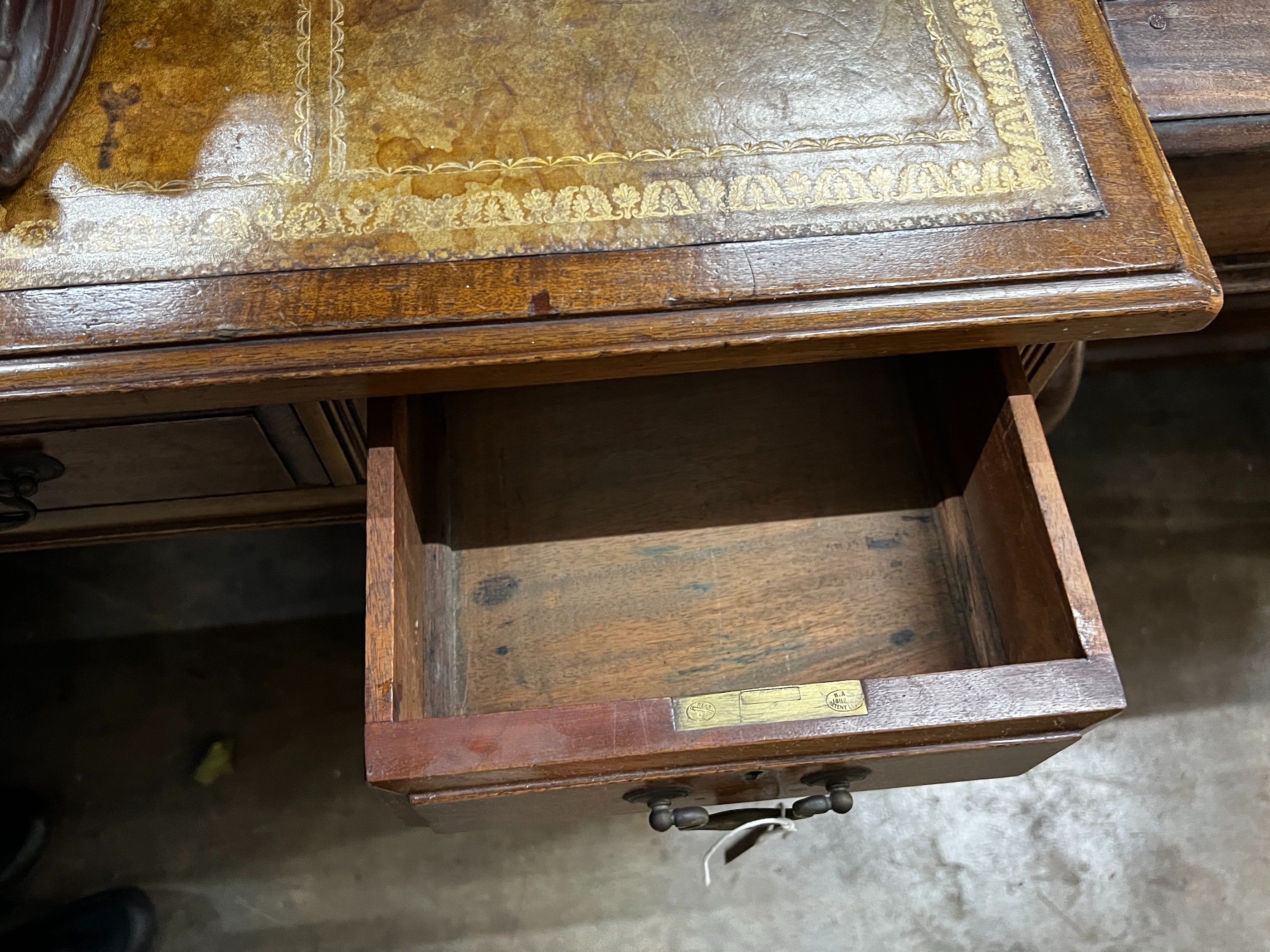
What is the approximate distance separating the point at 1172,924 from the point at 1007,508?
2.00 feet

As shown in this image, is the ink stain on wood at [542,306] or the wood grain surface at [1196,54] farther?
the wood grain surface at [1196,54]

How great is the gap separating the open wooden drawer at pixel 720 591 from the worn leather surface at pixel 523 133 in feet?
0.50

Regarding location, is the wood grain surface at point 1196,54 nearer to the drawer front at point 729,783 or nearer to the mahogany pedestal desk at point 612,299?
the mahogany pedestal desk at point 612,299

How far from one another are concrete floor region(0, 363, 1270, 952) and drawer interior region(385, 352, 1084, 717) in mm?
360

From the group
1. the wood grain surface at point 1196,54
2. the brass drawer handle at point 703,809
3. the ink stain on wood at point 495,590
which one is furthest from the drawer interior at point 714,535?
the wood grain surface at point 1196,54

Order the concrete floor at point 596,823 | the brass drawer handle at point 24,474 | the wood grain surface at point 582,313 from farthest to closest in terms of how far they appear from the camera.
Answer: the concrete floor at point 596,823
the brass drawer handle at point 24,474
the wood grain surface at point 582,313

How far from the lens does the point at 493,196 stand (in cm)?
62

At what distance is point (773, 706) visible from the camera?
0.59m

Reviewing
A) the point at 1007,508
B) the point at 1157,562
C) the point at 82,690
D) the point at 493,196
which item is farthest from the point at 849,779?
the point at 82,690

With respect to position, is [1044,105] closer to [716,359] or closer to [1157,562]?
[716,359]

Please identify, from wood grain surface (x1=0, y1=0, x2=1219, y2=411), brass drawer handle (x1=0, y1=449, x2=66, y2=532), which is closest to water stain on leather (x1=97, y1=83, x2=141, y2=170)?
Answer: wood grain surface (x1=0, y1=0, x2=1219, y2=411)

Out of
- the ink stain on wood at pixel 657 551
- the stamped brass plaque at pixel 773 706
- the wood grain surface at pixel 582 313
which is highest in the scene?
the wood grain surface at pixel 582 313

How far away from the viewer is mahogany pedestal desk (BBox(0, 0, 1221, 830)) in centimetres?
58

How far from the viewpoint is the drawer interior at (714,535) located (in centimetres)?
78
